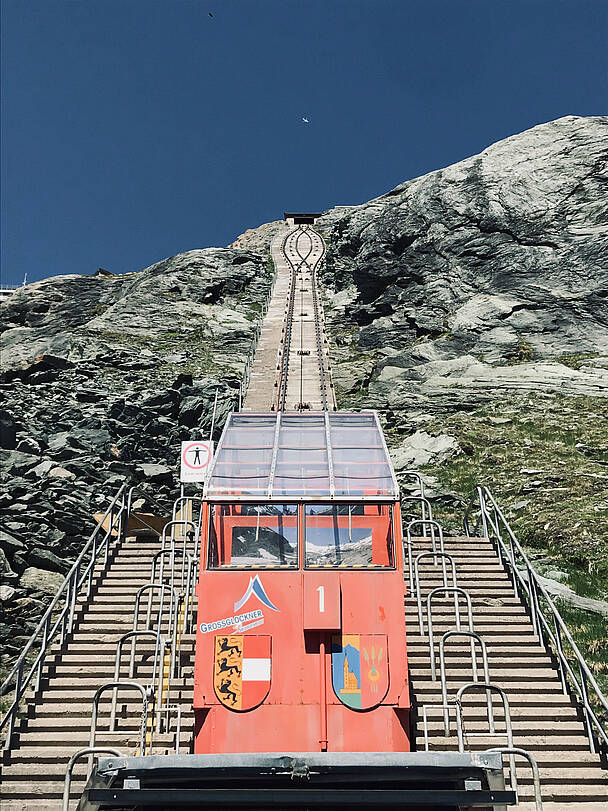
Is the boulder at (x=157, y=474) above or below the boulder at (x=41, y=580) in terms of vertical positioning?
above

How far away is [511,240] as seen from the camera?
41.1 m

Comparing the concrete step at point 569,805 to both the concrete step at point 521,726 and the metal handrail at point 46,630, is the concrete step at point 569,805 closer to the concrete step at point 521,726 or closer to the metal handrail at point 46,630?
the concrete step at point 521,726

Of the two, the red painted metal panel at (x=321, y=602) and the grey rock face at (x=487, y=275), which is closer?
the red painted metal panel at (x=321, y=602)

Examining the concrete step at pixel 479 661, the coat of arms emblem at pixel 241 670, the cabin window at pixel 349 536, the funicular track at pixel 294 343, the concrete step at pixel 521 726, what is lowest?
the concrete step at pixel 521 726

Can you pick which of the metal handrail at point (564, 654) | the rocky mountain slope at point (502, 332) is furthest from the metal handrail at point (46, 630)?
the rocky mountain slope at point (502, 332)

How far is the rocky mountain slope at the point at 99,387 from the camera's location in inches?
725

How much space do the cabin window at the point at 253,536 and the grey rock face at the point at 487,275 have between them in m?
22.2

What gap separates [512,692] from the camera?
1064 cm

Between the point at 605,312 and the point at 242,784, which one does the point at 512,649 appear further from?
the point at 605,312

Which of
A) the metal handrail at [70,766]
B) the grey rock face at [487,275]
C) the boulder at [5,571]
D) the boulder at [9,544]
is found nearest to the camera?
the metal handrail at [70,766]

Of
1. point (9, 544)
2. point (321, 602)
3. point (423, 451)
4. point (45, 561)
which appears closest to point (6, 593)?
point (45, 561)

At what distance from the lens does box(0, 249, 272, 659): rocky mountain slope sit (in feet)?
60.4

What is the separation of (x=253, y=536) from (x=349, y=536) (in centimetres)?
118

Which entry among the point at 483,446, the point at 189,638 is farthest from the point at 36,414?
the point at 189,638
